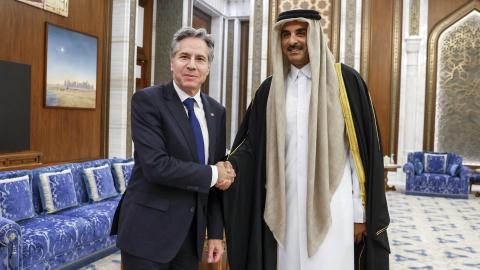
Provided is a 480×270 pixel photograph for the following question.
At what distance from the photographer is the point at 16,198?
3471 mm

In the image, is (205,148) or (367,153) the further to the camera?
(367,153)

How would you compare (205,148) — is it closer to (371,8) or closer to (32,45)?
(32,45)

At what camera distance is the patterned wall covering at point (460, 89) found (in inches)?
356

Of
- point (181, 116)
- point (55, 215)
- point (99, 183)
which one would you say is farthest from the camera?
point (99, 183)

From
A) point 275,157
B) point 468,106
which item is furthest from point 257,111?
point 468,106

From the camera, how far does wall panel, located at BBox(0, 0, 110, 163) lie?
18.1ft

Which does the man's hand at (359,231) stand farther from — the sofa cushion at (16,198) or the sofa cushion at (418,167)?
the sofa cushion at (418,167)

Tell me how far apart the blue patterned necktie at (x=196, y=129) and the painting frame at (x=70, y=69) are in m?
4.93

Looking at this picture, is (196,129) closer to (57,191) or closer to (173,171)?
(173,171)

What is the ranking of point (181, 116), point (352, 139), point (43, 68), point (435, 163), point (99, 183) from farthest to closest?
point (435, 163)
point (43, 68)
point (99, 183)
point (352, 139)
point (181, 116)

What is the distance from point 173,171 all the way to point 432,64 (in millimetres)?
8770

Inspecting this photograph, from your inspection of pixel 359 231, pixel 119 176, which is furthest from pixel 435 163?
pixel 359 231

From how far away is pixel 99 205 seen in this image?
14.2 ft

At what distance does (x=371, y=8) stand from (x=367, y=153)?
7.80m
